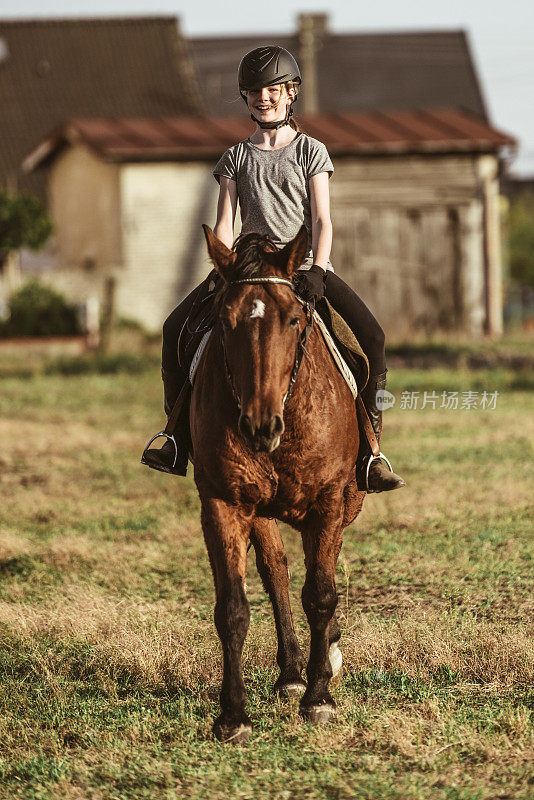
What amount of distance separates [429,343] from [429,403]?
7660mm

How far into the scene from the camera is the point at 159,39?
40500mm

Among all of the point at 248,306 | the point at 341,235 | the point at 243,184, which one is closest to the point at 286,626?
the point at 248,306

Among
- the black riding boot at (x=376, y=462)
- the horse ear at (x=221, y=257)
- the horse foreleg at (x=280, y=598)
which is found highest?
the horse ear at (x=221, y=257)

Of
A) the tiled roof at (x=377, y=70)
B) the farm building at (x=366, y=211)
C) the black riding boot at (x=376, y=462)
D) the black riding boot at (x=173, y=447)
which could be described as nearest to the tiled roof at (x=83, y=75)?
the tiled roof at (x=377, y=70)

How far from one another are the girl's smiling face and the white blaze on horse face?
1256 millimetres

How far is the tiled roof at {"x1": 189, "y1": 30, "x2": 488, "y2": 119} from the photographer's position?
45250 mm

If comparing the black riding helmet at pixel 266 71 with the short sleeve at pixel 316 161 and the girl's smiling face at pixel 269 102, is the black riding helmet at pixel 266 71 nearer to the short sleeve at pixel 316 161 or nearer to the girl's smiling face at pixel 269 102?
the girl's smiling face at pixel 269 102

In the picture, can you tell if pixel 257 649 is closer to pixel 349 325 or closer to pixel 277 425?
pixel 349 325

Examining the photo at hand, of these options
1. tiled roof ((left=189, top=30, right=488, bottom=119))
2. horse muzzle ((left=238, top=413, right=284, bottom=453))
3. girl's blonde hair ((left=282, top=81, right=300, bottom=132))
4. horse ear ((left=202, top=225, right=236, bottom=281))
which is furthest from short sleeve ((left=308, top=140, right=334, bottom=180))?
tiled roof ((left=189, top=30, right=488, bottom=119))

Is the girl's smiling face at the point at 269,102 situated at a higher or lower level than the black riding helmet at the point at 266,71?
lower

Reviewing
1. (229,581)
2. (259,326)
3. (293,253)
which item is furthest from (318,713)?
(293,253)

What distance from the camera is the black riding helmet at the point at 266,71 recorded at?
532cm

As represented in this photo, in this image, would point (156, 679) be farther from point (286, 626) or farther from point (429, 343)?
point (429, 343)

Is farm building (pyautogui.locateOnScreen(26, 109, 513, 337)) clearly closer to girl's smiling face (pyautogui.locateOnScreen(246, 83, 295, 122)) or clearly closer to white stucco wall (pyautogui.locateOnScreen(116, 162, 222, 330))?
white stucco wall (pyautogui.locateOnScreen(116, 162, 222, 330))
